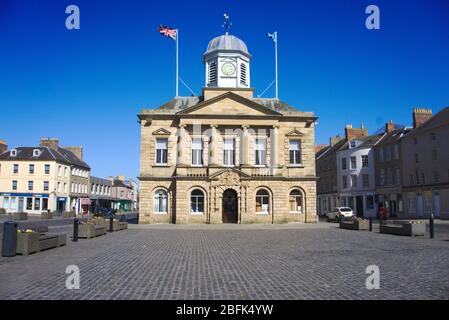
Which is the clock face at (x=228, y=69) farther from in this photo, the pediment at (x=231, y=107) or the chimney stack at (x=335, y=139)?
the chimney stack at (x=335, y=139)

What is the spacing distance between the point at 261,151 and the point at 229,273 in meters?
27.7

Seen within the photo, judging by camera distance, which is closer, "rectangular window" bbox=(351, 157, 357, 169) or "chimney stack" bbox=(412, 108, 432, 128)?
"chimney stack" bbox=(412, 108, 432, 128)

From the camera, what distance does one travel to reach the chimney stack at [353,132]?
6197 cm

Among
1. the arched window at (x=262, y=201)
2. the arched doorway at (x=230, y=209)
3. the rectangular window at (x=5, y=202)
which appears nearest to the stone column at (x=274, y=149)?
the arched window at (x=262, y=201)

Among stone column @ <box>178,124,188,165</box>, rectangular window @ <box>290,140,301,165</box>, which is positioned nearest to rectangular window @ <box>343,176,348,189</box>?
rectangular window @ <box>290,140,301,165</box>

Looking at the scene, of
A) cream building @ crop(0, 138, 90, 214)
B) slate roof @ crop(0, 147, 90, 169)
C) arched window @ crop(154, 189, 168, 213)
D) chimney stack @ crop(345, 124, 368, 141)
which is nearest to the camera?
arched window @ crop(154, 189, 168, 213)

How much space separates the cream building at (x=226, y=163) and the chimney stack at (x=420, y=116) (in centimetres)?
2037

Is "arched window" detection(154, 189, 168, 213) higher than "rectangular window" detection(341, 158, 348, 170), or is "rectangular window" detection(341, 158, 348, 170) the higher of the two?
"rectangular window" detection(341, 158, 348, 170)

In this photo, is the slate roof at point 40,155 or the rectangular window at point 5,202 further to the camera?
the slate roof at point 40,155

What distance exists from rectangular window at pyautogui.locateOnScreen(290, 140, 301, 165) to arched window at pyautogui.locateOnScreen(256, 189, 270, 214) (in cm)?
452

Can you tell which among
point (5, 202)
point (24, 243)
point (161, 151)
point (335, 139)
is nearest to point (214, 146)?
point (161, 151)

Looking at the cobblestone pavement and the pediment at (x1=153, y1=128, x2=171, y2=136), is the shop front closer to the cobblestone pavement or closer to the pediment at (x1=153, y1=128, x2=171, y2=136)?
the pediment at (x1=153, y1=128, x2=171, y2=136)

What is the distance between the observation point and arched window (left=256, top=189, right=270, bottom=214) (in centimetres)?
3638
